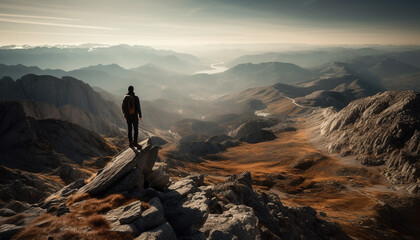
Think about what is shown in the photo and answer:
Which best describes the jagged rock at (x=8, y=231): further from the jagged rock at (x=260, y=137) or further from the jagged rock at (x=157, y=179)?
the jagged rock at (x=260, y=137)

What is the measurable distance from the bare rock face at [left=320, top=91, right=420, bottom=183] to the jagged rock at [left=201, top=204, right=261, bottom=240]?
236 ft

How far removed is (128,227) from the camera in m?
12.6

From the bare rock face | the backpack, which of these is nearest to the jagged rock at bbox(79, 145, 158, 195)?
the backpack

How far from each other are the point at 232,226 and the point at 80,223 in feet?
32.7

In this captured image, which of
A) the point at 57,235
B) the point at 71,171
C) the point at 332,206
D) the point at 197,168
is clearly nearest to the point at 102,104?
the point at 197,168

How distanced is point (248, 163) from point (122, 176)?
317 ft

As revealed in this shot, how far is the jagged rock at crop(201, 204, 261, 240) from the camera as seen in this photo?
14977 mm

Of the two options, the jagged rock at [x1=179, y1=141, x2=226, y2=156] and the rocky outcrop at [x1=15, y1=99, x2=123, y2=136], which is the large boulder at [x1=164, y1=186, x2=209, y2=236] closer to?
the jagged rock at [x1=179, y1=141, x2=226, y2=156]

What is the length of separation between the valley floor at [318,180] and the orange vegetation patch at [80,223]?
36530 millimetres

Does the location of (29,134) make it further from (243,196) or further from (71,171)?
(243,196)

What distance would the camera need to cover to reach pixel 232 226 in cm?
1619

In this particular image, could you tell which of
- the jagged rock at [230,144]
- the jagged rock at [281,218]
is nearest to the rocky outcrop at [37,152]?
the jagged rock at [281,218]

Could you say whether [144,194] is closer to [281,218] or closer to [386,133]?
[281,218]

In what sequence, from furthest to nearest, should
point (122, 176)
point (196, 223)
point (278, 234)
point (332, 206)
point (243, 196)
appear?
1. point (332, 206)
2. point (243, 196)
3. point (278, 234)
4. point (122, 176)
5. point (196, 223)
